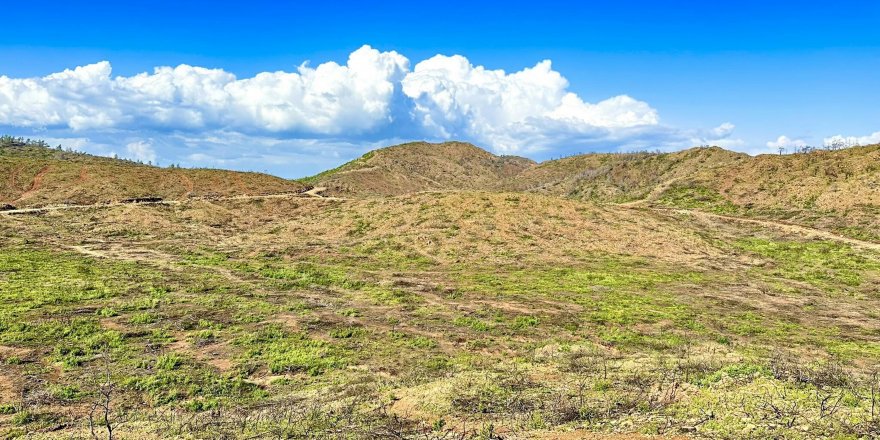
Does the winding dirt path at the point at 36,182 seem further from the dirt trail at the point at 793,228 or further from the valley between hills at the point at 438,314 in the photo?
the dirt trail at the point at 793,228

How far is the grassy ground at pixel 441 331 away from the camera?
42.0 feet

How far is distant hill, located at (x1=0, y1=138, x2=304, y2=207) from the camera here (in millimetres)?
66812

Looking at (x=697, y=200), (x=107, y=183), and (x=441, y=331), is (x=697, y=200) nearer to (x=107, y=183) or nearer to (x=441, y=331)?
(x=441, y=331)

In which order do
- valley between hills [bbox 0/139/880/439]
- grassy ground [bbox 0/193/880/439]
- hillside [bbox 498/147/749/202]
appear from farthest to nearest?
hillside [bbox 498/147/749/202] → valley between hills [bbox 0/139/880/439] → grassy ground [bbox 0/193/880/439]

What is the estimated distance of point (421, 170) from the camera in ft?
462

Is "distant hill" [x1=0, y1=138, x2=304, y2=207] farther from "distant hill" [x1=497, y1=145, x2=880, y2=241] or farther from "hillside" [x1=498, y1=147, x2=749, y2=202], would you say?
"distant hill" [x1=497, y1=145, x2=880, y2=241]

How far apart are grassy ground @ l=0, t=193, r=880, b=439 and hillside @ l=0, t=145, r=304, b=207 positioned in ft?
51.0

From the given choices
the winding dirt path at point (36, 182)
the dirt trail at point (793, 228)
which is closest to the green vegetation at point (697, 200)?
the dirt trail at point (793, 228)

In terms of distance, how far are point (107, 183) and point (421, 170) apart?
268 feet

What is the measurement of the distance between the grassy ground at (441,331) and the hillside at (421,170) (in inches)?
2195

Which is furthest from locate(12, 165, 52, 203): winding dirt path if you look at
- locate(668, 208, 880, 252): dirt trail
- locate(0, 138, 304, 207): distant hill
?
locate(668, 208, 880, 252): dirt trail

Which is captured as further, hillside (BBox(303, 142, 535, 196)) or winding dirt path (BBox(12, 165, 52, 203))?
hillside (BBox(303, 142, 535, 196))

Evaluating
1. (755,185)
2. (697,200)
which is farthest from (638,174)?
(755,185)

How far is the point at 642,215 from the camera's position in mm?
59062
